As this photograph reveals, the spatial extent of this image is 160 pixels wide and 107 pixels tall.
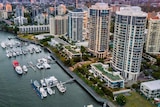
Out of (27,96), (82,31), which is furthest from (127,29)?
(82,31)

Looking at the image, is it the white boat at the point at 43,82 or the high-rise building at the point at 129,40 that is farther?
the high-rise building at the point at 129,40

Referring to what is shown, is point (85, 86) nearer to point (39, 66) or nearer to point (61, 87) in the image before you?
point (61, 87)

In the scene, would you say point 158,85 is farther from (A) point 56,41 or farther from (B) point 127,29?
(A) point 56,41

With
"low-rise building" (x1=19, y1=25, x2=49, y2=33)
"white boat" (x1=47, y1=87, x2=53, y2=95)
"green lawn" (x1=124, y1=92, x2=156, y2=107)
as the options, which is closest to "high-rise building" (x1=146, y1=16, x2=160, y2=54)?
"green lawn" (x1=124, y1=92, x2=156, y2=107)

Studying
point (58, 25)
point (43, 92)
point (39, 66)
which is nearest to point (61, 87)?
point (43, 92)

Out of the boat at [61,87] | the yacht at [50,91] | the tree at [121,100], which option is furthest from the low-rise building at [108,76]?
the yacht at [50,91]

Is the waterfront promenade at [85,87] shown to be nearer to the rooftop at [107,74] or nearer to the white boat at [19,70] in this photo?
the rooftop at [107,74]
